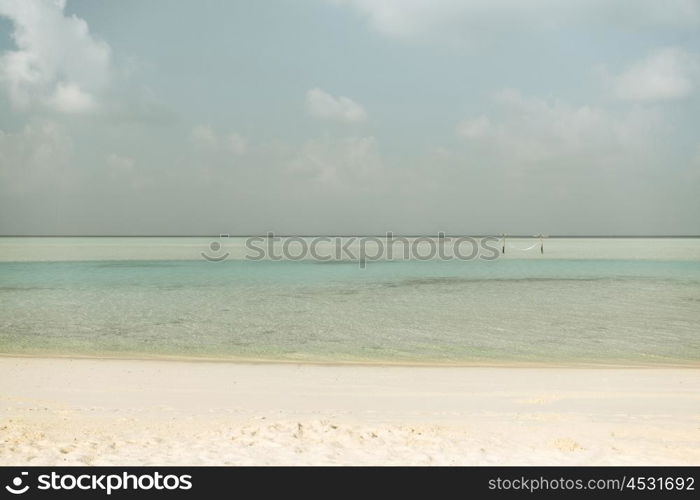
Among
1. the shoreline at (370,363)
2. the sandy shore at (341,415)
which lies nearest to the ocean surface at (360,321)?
the shoreline at (370,363)

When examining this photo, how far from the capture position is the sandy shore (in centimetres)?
638

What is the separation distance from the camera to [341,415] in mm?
8406

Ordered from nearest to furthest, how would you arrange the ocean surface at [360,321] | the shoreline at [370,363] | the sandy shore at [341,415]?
1. the sandy shore at [341,415]
2. the shoreline at [370,363]
3. the ocean surface at [360,321]

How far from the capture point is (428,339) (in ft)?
59.0

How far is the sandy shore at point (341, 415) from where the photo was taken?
638cm

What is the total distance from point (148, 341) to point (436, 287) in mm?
20403
